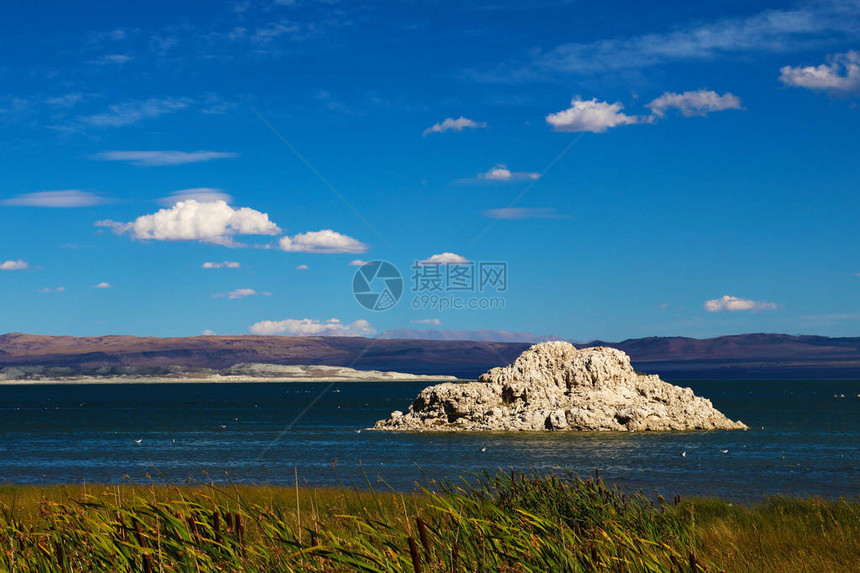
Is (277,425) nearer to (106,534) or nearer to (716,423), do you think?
(716,423)

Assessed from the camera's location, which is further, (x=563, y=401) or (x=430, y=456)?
(x=563, y=401)

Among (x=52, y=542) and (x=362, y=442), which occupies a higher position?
(x=52, y=542)

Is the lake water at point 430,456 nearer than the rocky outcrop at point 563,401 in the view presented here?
Yes

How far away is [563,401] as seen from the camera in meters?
57.1

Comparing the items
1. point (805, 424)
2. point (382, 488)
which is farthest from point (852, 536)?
point (805, 424)

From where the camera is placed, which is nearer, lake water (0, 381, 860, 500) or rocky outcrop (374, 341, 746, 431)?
lake water (0, 381, 860, 500)

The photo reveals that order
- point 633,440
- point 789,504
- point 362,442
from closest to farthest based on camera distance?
1. point 789,504
2. point 633,440
3. point 362,442

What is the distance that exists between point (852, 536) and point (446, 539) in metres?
9.95

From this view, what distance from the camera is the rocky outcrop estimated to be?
55719 millimetres

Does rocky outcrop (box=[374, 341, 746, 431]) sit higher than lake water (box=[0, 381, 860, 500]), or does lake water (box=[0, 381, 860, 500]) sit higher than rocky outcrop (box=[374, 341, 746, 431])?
rocky outcrop (box=[374, 341, 746, 431])

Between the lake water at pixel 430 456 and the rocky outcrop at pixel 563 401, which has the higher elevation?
the rocky outcrop at pixel 563 401

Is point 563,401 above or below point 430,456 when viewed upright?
above

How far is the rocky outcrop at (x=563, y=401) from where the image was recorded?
55719 mm

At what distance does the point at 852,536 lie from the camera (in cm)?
1489
